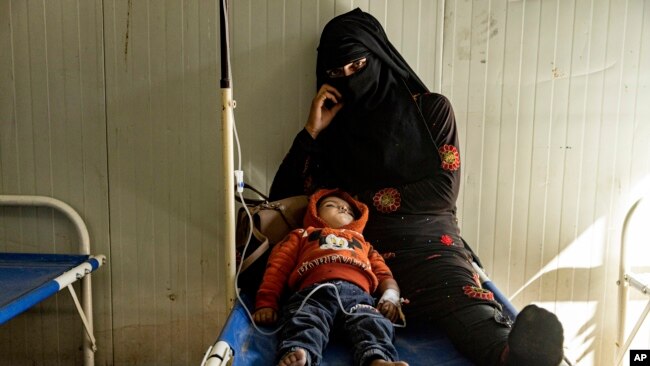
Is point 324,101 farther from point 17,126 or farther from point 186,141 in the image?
point 17,126

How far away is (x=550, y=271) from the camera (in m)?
1.93

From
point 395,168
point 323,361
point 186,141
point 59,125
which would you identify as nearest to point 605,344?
point 395,168

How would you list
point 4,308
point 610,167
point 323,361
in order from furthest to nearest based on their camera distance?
point 610,167 < point 4,308 < point 323,361

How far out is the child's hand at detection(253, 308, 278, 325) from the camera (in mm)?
1377

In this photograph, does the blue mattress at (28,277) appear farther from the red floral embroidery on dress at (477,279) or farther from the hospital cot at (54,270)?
Answer: the red floral embroidery on dress at (477,279)

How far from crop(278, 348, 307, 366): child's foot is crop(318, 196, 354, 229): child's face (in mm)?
508

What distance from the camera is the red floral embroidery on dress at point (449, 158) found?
1.67 meters

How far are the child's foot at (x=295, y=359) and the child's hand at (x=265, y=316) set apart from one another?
26 centimetres

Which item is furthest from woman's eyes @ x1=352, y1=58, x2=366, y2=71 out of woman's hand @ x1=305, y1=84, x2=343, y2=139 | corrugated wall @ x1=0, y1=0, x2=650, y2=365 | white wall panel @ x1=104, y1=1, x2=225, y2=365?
white wall panel @ x1=104, y1=1, x2=225, y2=365

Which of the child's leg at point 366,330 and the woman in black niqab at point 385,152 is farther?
the woman in black niqab at point 385,152

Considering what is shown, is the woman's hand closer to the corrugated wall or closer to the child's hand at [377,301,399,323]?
the corrugated wall

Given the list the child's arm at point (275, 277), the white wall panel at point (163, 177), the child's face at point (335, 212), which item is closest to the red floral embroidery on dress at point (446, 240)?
the child's face at point (335, 212)

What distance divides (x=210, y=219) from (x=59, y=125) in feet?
2.06

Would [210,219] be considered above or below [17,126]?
below
